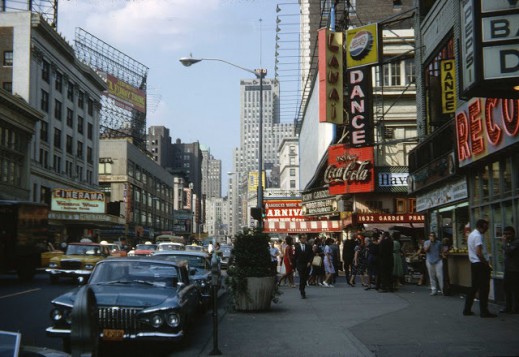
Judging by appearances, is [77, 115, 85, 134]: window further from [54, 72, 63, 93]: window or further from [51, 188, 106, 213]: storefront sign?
[51, 188, 106, 213]: storefront sign

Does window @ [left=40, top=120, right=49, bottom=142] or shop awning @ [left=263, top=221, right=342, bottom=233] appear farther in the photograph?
window @ [left=40, top=120, right=49, bottom=142]

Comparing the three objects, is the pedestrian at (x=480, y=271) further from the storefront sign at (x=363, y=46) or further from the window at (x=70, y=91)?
the window at (x=70, y=91)

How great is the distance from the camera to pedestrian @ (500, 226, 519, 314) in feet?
39.7

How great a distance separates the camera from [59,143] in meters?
64.5

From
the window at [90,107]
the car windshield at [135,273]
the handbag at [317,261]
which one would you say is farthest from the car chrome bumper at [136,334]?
the window at [90,107]

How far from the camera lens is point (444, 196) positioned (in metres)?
19.0

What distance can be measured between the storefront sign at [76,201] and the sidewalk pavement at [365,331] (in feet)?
146

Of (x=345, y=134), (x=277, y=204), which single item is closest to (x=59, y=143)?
(x=277, y=204)

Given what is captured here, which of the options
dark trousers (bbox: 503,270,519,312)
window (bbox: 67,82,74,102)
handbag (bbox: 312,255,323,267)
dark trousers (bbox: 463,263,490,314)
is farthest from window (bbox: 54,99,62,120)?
dark trousers (bbox: 503,270,519,312)

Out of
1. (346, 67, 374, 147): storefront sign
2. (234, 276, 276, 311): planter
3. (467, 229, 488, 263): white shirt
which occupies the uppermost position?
(346, 67, 374, 147): storefront sign

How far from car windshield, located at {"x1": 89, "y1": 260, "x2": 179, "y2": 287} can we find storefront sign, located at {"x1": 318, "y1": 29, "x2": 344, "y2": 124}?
72.5 feet

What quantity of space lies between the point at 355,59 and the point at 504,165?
1343 cm

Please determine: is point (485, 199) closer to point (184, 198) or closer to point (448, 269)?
point (448, 269)

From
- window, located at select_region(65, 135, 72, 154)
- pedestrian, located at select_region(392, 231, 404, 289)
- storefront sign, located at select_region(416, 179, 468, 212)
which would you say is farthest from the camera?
window, located at select_region(65, 135, 72, 154)
